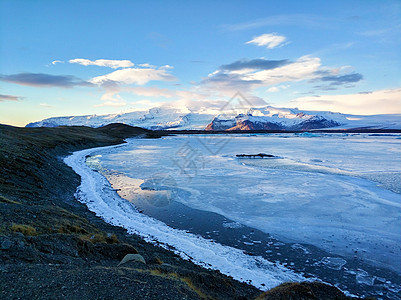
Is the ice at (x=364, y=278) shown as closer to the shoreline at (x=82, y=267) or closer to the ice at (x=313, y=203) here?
the ice at (x=313, y=203)

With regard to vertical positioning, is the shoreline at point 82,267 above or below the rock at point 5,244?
below

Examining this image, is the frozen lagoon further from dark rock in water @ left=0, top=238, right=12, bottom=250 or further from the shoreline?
dark rock in water @ left=0, top=238, right=12, bottom=250

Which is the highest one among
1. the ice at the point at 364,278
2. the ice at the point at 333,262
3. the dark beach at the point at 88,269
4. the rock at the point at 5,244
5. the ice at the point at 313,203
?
the rock at the point at 5,244

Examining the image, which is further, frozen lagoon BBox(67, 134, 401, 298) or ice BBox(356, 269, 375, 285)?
frozen lagoon BBox(67, 134, 401, 298)

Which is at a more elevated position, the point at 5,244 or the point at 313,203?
the point at 5,244

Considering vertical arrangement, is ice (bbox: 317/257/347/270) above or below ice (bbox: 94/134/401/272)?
below

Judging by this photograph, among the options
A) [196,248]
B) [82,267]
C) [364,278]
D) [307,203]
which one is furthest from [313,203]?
[82,267]

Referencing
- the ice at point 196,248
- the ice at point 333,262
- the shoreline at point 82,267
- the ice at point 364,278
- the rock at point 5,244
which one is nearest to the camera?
the shoreline at point 82,267

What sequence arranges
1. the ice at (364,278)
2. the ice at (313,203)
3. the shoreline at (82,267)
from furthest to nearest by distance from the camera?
the ice at (313,203) → the ice at (364,278) → the shoreline at (82,267)

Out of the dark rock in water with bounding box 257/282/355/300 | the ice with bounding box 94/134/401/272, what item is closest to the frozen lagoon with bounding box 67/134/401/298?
the ice with bounding box 94/134/401/272

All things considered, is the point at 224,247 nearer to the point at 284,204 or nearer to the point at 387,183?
the point at 284,204

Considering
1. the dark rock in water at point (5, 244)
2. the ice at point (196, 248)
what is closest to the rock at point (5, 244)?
the dark rock in water at point (5, 244)

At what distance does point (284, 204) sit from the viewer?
1473cm

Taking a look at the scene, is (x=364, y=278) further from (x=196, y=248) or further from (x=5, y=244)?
(x=5, y=244)
